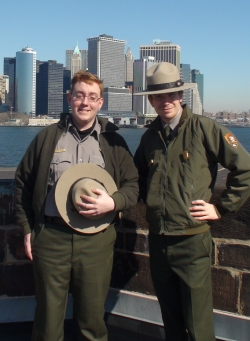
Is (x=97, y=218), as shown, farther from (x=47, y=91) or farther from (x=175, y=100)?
(x=47, y=91)

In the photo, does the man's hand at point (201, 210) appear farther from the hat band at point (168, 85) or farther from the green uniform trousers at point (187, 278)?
the hat band at point (168, 85)

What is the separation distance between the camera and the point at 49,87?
158 meters

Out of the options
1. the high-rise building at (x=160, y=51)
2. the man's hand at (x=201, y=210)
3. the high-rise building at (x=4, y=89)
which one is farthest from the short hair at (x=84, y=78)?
the high-rise building at (x=4, y=89)

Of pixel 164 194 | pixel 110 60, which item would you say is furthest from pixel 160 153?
pixel 110 60

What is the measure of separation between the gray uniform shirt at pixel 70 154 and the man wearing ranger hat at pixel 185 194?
0.34m

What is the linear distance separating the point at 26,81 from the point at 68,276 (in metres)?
172

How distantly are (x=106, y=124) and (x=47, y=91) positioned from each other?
6259 inches

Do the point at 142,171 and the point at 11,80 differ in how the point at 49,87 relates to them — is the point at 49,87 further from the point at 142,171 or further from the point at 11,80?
the point at 142,171

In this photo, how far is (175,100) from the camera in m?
2.79

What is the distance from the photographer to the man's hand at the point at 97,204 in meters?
2.67

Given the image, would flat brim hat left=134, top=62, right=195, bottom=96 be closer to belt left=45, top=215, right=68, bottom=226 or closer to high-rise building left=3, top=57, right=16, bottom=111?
belt left=45, top=215, right=68, bottom=226

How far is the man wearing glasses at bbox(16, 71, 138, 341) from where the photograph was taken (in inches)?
108

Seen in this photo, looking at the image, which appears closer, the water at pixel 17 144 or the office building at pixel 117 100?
the water at pixel 17 144

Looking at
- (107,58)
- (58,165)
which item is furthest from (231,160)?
(107,58)
